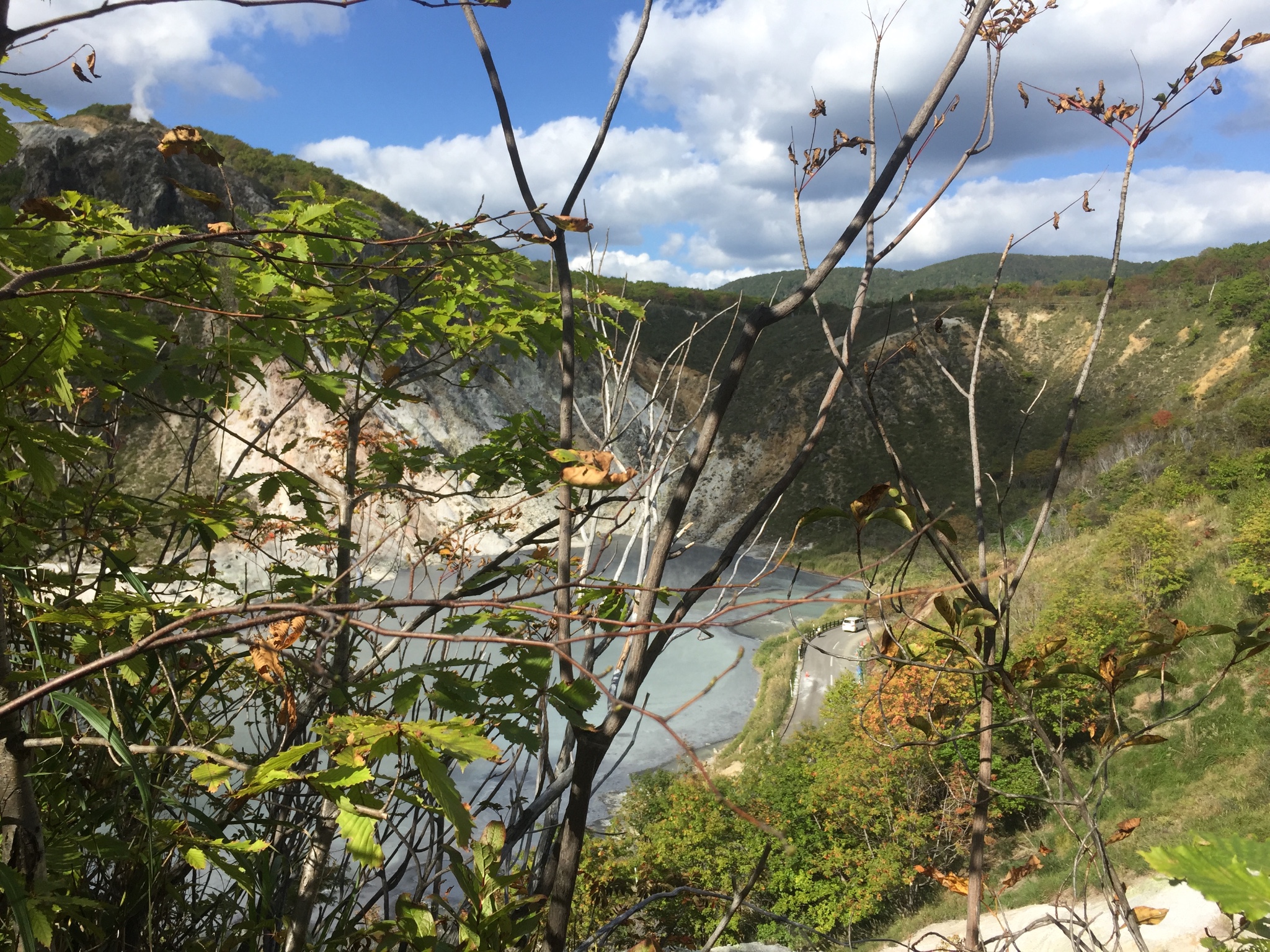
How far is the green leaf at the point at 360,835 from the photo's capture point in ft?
3.67

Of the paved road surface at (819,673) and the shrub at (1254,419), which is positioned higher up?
the shrub at (1254,419)

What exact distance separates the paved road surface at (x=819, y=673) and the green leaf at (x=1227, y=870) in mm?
18127

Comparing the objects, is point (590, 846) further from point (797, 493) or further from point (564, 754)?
point (797, 493)

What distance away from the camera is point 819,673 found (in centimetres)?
2197

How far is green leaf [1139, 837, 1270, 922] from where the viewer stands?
0.72 meters

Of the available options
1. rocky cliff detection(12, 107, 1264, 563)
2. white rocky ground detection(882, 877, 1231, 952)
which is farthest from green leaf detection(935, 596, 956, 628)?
rocky cliff detection(12, 107, 1264, 563)

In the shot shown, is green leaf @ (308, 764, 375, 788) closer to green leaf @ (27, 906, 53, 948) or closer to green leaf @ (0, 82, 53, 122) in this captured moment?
green leaf @ (27, 906, 53, 948)

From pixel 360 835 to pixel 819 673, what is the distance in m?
22.2

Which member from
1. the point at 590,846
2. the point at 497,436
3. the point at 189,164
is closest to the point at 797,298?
the point at 497,436

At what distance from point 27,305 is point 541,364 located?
3640 cm

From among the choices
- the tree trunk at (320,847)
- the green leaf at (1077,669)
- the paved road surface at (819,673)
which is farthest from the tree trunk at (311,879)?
the paved road surface at (819,673)

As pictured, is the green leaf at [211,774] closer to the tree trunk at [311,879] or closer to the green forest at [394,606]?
the green forest at [394,606]

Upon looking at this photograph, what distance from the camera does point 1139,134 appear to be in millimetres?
1636

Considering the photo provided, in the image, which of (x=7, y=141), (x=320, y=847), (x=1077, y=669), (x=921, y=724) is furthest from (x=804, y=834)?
(x=7, y=141)
